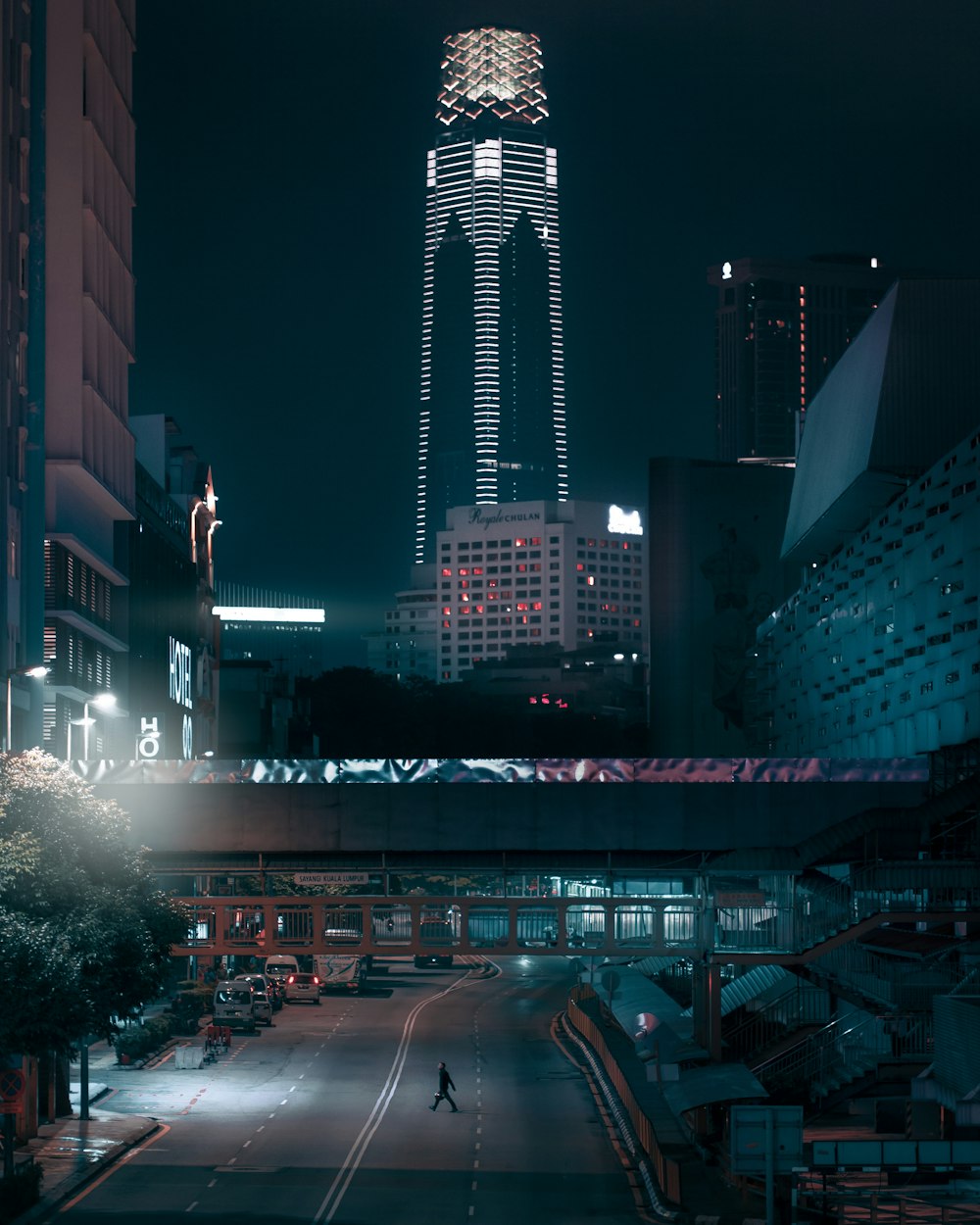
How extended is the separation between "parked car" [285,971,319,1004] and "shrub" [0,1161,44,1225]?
2349 inches

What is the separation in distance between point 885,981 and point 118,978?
22.8 m

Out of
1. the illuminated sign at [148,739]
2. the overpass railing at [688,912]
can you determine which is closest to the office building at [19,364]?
the overpass railing at [688,912]

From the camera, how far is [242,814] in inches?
2341

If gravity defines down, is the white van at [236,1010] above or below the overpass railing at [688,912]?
below

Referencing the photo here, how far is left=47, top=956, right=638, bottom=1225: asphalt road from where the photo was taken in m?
44.6

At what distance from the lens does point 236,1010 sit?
87.5 metres

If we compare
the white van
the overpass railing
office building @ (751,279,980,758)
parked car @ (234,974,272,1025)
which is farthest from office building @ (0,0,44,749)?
office building @ (751,279,980,758)

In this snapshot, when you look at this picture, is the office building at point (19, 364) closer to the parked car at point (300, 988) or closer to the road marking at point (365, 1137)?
the road marking at point (365, 1137)

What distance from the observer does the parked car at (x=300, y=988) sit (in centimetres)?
10412

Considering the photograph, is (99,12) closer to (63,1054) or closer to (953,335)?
(953,335)

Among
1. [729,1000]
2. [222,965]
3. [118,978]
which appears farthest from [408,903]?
[222,965]

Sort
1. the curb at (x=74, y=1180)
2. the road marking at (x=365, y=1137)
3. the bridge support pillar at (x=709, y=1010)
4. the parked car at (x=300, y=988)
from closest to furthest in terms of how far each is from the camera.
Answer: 1. the curb at (x=74, y=1180)
2. the road marking at (x=365, y=1137)
3. the bridge support pillar at (x=709, y=1010)
4. the parked car at (x=300, y=988)

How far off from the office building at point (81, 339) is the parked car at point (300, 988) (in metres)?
15.6

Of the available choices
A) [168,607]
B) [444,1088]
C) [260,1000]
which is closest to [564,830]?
[444,1088]
